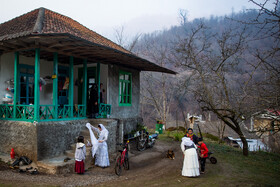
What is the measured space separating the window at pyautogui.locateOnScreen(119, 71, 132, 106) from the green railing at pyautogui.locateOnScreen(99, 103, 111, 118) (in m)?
1.10

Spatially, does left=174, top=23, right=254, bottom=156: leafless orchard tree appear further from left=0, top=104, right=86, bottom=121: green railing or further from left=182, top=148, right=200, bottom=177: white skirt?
left=0, top=104, right=86, bottom=121: green railing

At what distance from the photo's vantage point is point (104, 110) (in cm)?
1033

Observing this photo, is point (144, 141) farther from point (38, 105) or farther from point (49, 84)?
point (38, 105)

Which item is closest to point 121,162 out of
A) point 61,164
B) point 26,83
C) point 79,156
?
point 79,156

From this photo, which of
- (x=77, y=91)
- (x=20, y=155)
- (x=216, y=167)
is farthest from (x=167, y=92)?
(x=20, y=155)

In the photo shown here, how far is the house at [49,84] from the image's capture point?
23.4 feet

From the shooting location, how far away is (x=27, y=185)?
5.41m

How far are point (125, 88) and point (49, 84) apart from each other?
12.8 ft

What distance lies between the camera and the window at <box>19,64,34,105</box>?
9359 mm

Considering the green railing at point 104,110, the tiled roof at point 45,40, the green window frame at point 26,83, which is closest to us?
the tiled roof at point 45,40

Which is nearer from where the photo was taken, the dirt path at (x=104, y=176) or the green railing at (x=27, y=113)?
the dirt path at (x=104, y=176)

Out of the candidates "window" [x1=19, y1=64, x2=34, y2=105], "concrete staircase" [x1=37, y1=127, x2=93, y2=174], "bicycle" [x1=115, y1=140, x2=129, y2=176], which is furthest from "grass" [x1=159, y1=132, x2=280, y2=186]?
"window" [x1=19, y1=64, x2=34, y2=105]

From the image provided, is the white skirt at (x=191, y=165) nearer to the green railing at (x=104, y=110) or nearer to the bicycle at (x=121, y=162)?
the bicycle at (x=121, y=162)

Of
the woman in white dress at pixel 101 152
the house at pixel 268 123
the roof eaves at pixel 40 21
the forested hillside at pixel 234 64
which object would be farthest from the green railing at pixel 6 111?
the house at pixel 268 123
